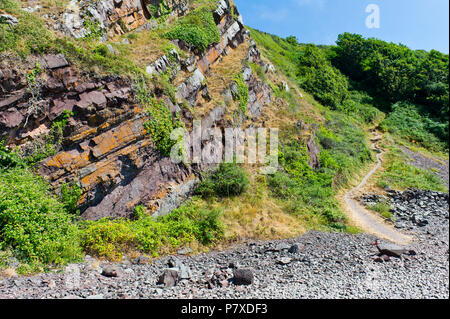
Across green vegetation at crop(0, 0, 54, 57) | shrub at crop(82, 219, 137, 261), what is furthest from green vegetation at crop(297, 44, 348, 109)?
shrub at crop(82, 219, 137, 261)

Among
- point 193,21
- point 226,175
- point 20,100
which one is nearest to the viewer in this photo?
point 20,100

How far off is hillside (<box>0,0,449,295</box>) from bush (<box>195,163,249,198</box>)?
0.19 ft

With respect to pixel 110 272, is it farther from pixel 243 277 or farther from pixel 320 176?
pixel 320 176

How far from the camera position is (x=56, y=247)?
630 centimetres

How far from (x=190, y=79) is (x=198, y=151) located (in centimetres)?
366

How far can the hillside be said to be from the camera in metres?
7.14

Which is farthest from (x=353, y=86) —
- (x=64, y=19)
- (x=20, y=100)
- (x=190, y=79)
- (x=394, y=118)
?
(x=20, y=100)

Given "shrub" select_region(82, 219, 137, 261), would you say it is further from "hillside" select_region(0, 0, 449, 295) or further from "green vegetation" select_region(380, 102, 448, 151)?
"green vegetation" select_region(380, 102, 448, 151)

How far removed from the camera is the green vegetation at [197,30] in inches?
558

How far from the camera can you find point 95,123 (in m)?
8.52

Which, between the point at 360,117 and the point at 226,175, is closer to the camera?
the point at 226,175

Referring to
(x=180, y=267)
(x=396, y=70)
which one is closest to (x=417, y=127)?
(x=396, y=70)

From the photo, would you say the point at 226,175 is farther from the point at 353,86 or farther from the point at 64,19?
the point at 353,86

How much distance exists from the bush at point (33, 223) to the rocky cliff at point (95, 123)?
2.18ft
